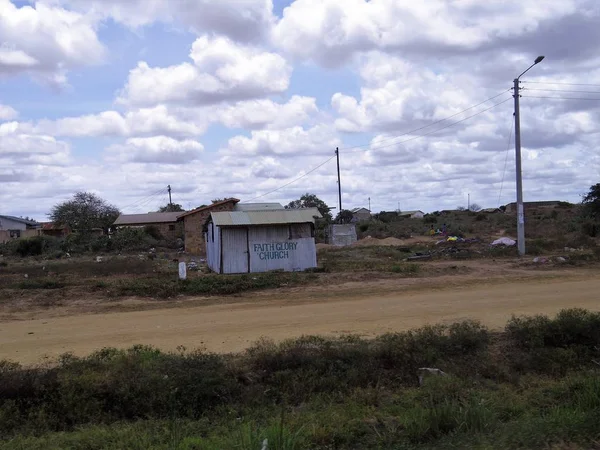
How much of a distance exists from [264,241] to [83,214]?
53.1m

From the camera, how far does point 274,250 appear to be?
23.7 m

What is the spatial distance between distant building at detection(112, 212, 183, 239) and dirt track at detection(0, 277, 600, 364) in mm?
42599

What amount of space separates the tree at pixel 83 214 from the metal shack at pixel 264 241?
162ft

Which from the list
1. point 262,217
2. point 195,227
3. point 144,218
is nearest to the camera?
point 262,217

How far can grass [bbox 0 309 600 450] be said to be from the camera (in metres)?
5.90

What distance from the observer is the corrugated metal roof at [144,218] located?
66.9 meters

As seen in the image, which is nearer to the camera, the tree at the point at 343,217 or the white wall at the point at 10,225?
the tree at the point at 343,217

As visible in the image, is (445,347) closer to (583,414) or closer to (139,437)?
(583,414)

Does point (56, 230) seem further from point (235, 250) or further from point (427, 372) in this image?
point (427, 372)

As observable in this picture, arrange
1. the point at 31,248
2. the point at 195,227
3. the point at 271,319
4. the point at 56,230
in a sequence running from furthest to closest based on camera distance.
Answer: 1. the point at 56,230
2. the point at 31,248
3. the point at 195,227
4. the point at 271,319

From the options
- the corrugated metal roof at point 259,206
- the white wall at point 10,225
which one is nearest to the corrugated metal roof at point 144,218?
the corrugated metal roof at point 259,206

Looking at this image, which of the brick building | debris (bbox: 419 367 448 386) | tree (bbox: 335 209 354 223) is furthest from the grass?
tree (bbox: 335 209 354 223)

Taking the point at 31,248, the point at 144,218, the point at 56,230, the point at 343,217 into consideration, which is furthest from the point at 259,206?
the point at 56,230

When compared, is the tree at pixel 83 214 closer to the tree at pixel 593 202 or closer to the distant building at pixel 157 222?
the distant building at pixel 157 222
